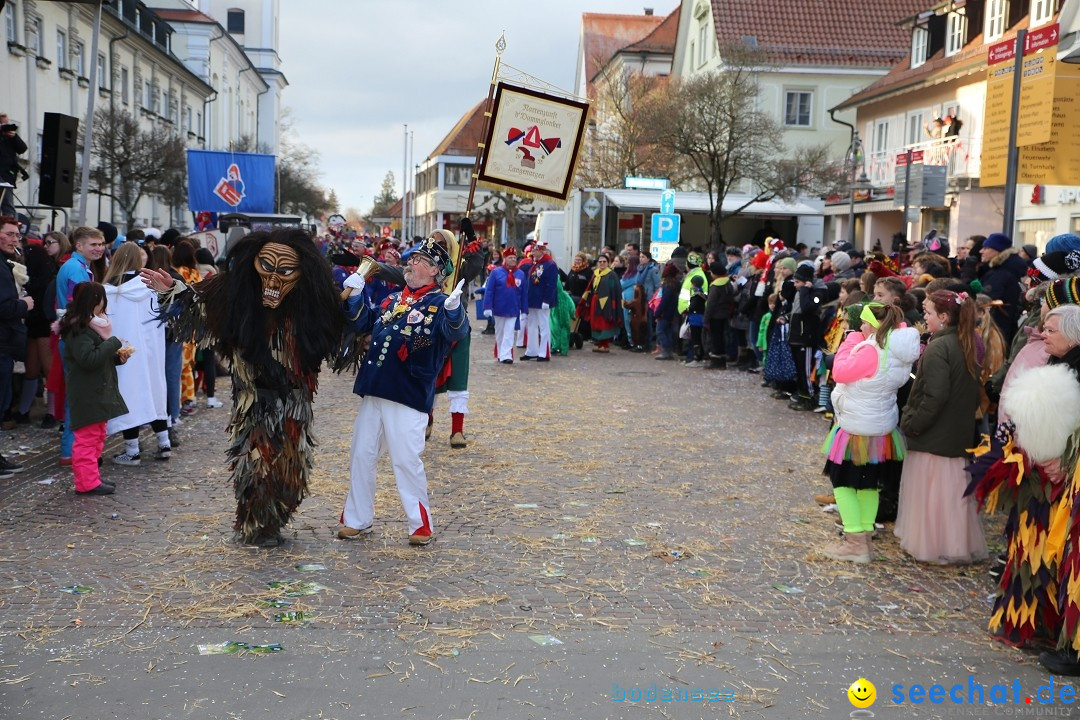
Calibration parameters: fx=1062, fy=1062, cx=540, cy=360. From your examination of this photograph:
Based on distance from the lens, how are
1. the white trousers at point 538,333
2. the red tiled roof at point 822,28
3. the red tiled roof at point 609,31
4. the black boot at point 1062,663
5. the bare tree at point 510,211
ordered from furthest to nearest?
the red tiled roof at point 609,31, the bare tree at point 510,211, the red tiled roof at point 822,28, the white trousers at point 538,333, the black boot at point 1062,663

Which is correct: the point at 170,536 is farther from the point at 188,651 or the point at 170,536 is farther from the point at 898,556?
the point at 898,556

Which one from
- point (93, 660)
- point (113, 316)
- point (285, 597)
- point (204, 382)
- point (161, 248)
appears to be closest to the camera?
point (93, 660)

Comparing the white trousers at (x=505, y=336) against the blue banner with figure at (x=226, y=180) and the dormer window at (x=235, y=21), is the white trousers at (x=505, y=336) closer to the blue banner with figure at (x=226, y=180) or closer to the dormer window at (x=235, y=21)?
the blue banner with figure at (x=226, y=180)

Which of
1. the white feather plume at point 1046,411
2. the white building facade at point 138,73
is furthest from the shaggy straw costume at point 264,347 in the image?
the white building facade at point 138,73

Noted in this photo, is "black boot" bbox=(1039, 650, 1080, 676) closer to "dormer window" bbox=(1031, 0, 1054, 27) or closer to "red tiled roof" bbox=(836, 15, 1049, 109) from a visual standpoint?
"dormer window" bbox=(1031, 0, 1054, 27)

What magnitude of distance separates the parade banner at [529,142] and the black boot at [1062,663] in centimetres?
502

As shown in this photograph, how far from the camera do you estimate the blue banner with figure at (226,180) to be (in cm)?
2808

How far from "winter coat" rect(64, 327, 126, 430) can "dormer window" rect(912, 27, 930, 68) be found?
2902 cm

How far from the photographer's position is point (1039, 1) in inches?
966

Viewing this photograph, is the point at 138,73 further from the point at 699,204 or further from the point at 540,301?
the point at 540,301

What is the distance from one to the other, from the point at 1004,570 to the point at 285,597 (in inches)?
144

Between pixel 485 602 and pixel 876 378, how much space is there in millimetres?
2766

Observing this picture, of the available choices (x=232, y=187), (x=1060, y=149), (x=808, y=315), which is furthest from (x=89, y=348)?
(x=232, y=187)

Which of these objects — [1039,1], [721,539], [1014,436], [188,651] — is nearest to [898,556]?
[721,539]
